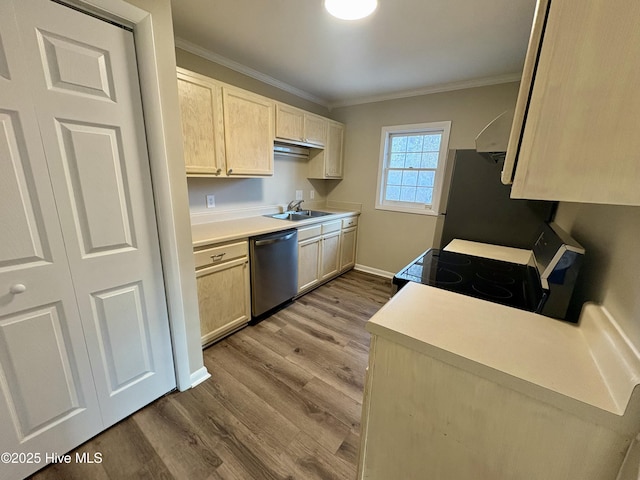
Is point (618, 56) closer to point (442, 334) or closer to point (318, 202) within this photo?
point (442, 334)

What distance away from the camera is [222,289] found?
81.7 inches

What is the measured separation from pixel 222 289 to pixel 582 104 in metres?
2.15

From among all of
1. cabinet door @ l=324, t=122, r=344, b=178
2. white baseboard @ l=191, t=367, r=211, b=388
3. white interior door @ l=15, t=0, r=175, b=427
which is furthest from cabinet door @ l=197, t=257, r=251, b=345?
cabinet door @ l=324, t=122, r=344, b=178

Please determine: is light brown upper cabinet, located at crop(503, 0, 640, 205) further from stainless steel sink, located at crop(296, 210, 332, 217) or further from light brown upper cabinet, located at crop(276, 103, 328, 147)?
stainless steel sink, located at crop(296, 210, 332, 217)

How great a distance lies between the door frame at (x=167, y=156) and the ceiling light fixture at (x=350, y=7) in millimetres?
871

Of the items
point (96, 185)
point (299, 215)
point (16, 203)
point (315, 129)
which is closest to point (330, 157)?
point (315, 129)

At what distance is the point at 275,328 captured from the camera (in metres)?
2.40

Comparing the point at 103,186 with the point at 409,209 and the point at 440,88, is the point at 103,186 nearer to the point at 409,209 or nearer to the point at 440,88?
the point at 409,209

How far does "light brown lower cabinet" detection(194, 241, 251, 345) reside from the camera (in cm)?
193

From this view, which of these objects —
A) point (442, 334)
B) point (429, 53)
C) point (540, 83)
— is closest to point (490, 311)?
point (442, 334)

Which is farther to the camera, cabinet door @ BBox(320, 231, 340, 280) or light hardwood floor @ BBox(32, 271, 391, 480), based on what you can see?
cabinet door @ BBox(320, 231, 340, 280)

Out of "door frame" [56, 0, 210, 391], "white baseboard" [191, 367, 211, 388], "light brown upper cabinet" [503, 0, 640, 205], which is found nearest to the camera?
"light brown upper cabinet" [503, 0, 640, 205]

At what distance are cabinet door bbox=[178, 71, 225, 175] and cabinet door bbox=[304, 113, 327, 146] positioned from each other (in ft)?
3.70

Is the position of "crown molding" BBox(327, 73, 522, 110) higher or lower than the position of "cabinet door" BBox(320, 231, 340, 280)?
higher
